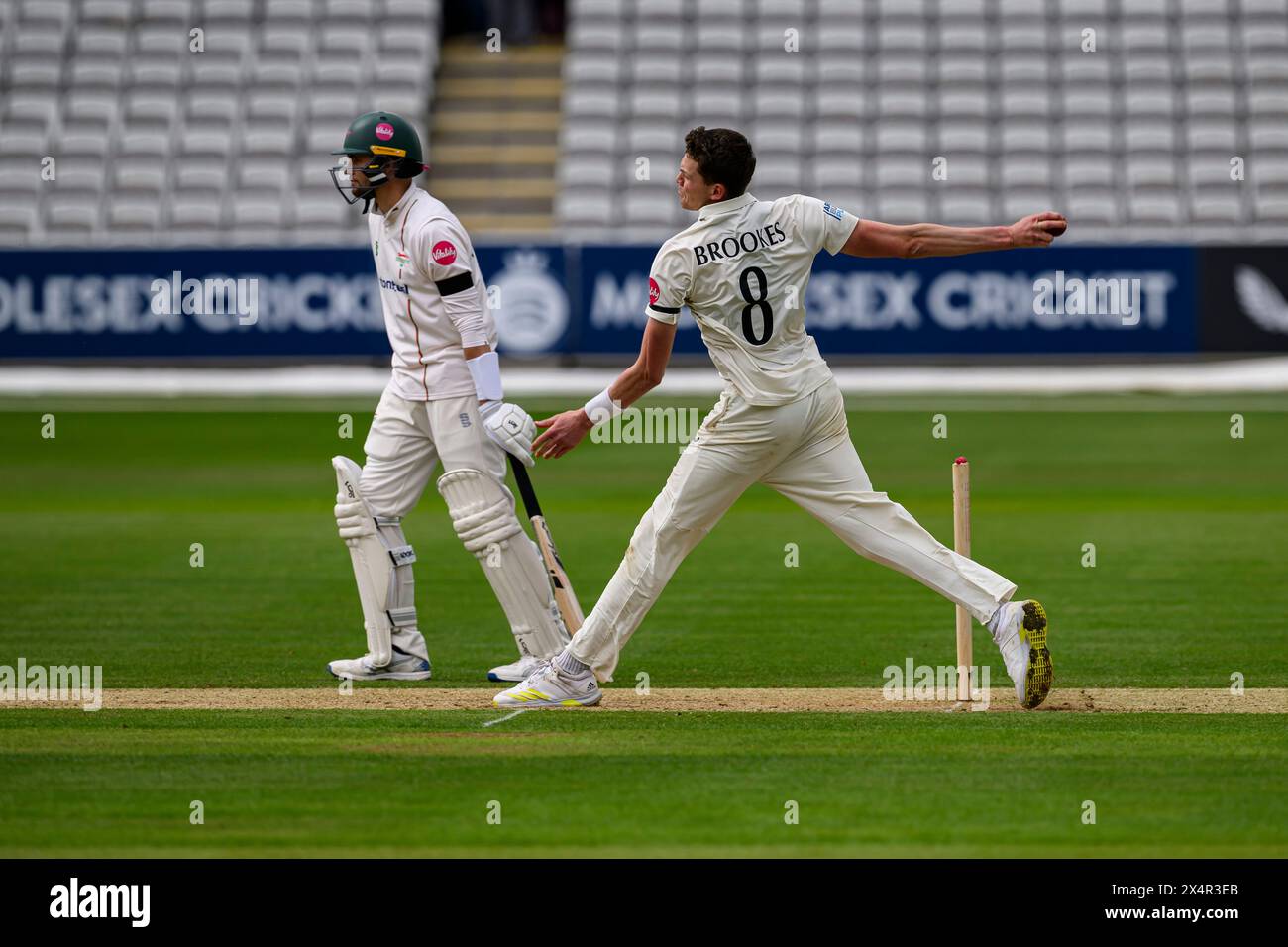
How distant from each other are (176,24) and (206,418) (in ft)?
44.3

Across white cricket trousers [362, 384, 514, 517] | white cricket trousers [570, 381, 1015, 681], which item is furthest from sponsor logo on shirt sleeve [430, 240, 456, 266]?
white cricket trousers [570, 381, 1015, 681]

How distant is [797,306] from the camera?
25.1ft

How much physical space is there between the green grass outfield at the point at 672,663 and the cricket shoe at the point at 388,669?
0.14 metres

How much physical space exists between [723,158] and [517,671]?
2.75m

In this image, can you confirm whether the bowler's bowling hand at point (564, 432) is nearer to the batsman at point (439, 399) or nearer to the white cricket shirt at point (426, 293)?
the batsman at point (439, 399)

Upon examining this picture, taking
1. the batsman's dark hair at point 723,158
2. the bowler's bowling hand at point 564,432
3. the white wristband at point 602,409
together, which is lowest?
the bowler's bowling hand at point 564,432

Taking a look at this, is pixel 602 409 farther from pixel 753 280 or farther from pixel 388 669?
pixel 388 669

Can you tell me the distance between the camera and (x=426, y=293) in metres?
8.78

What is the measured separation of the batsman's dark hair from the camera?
24.7ft

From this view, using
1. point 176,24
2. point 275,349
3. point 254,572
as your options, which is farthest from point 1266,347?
point 176,24

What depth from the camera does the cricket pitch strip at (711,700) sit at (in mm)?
8117

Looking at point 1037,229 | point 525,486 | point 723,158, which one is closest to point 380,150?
point 525,486

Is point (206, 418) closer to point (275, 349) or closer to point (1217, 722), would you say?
point (275, 349)

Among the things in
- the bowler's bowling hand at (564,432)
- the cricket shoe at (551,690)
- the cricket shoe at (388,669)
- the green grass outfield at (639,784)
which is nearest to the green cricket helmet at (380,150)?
the bowler's bowling hand at (564,432)
